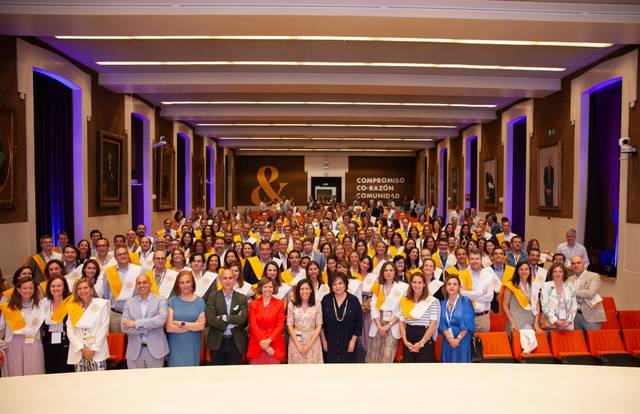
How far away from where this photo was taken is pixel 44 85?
1159 cm

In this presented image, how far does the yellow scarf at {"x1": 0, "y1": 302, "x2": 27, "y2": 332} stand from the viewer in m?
5.66

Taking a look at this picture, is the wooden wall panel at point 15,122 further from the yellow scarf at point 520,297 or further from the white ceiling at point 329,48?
the yellow scarf at point 520,297

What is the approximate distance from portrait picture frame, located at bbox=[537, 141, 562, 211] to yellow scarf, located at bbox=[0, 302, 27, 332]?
477 inches

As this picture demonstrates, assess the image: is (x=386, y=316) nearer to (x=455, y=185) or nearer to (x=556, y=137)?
(x=556, y=137)

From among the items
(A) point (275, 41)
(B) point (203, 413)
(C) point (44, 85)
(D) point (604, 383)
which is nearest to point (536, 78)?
(A) point (275, 41)

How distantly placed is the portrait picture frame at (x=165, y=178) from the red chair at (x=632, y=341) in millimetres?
14644

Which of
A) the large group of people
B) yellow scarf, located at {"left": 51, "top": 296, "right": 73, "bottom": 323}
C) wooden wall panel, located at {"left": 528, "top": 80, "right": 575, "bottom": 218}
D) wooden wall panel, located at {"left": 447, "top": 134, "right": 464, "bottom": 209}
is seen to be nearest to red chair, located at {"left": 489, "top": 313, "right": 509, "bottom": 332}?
the large group of people

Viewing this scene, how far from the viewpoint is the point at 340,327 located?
6.27 metres

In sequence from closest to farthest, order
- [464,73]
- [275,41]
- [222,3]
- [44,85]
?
[222,3]
[275,41]
[44,85]
[464,73]

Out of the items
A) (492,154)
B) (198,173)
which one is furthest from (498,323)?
(198,173)

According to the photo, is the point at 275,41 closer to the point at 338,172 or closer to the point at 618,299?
the point at 618,299

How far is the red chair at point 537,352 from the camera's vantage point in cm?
656

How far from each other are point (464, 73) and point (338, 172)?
25.4m

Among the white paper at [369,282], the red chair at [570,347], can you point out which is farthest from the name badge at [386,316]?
the red chair at [570,347]
